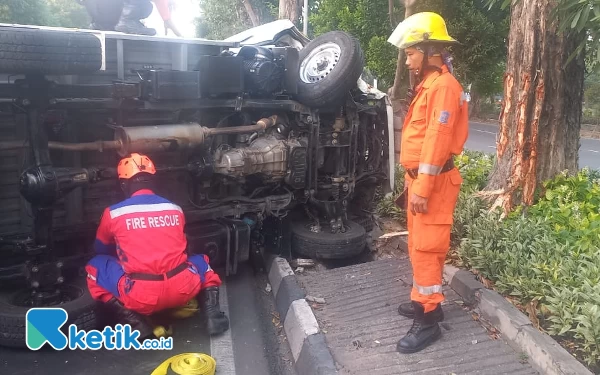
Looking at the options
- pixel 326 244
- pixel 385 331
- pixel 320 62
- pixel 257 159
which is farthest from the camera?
pixel 320 62

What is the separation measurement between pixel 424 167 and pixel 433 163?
0.19ft

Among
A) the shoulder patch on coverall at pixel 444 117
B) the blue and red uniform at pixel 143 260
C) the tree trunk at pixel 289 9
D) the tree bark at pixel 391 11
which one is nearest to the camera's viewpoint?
the shoulder patch on coverall at pixel 444 117

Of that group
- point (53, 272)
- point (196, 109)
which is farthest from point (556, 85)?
point (53, 272)

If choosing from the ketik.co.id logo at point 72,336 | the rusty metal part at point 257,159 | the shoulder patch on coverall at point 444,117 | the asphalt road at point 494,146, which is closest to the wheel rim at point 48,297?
the ketik.co.id logo at point 72,336

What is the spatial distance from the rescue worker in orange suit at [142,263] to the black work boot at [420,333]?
1266 mm

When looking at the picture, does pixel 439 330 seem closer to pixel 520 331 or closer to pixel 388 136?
pixel 520 331

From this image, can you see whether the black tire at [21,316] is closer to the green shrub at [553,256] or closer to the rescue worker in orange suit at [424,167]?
the rescue worker in orange suit at [424,167]

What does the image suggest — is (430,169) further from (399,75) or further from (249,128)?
(399,75)

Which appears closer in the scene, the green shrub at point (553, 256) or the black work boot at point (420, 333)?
the green shrub at point (553, 256)

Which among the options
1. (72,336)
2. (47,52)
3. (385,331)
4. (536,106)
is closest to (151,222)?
(72,336)

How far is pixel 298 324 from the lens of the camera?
3.87 metres

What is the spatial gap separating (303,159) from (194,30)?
26.2m

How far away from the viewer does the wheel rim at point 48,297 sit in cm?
372

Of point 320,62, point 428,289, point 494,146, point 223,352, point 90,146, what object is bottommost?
point 223,352
